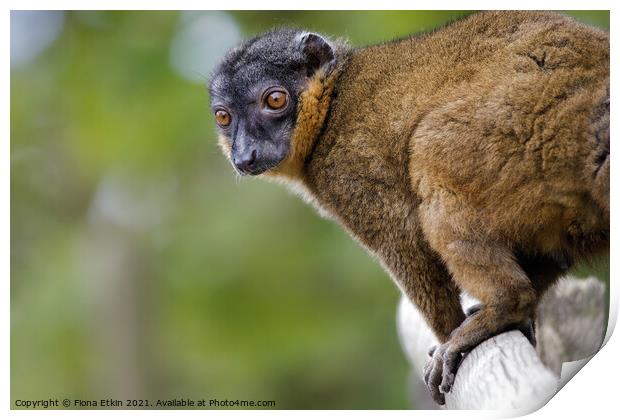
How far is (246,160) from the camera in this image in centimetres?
644

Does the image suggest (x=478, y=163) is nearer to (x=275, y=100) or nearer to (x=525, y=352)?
(x=525, y=352)

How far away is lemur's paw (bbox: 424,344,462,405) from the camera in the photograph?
550 cm

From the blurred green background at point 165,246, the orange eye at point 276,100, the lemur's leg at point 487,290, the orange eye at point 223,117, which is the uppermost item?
the orange eye at point 276,100

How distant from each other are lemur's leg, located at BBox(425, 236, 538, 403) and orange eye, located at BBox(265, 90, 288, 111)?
6.04 feet

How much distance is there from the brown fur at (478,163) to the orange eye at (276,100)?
0.41 m

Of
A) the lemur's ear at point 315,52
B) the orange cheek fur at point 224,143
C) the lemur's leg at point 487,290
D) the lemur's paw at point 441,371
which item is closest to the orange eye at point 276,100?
the lemur's ear at point 315,52

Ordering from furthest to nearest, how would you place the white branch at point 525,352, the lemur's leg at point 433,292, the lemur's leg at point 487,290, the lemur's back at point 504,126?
the lemur's leg at point 433,292
the lemur's leg at point 487,290
the lemur's back at point 504,126
the white branch at point 525,352

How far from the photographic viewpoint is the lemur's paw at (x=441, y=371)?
5.50 meters

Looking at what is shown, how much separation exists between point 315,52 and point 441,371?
8.98 feet

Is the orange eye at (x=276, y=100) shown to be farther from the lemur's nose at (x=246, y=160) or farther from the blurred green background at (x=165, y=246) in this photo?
the blurred green background at (x=165, y=246)

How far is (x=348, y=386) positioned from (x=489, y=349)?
4008mm

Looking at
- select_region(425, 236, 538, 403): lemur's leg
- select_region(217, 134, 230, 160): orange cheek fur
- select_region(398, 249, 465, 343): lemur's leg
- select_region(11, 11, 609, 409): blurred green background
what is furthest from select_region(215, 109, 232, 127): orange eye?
select_region(425, 236, 538, 403): lemur's leg

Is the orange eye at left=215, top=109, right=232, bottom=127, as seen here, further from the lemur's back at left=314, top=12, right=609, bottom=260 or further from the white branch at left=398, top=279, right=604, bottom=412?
the white branch at left=398, top=279, right=604, bottom=412
